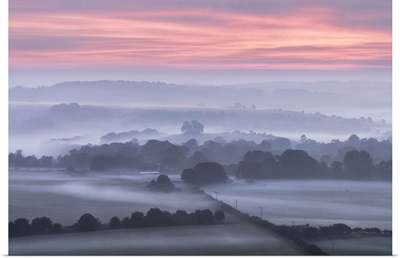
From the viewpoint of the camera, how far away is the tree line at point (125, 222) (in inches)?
433

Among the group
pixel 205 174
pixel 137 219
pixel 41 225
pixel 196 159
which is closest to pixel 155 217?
pixel 137 219

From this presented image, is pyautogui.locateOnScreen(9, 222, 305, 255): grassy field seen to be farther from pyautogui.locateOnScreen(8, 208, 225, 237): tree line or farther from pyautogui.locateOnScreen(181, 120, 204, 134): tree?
pyautogui.locateOnScreen(181, 120, 204, 134): tree

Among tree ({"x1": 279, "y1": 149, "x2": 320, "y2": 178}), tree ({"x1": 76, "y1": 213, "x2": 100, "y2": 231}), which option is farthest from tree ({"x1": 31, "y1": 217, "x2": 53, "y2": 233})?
tree ({"x1": 279, "y1": 149, "x2": 320, "y2": 178})

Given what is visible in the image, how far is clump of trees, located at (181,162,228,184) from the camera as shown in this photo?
38.3ft

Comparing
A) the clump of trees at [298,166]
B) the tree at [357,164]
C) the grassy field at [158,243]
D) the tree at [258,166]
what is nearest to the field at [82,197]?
the grassy field at [158,243]

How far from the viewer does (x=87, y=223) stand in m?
11.2

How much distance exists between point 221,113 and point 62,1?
7.91 ft

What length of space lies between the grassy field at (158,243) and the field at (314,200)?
0.43 m

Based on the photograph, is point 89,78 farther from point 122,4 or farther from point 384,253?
point 384,253

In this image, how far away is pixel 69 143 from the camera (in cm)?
1193

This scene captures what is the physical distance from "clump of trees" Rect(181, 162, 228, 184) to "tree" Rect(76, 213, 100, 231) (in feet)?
4.00

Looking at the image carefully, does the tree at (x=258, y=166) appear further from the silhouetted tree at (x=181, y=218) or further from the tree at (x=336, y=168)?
the silhouetted tree at (x=181, y=218)

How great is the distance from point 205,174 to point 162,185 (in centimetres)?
54

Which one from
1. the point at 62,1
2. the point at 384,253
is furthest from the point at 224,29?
the point at 384,253
